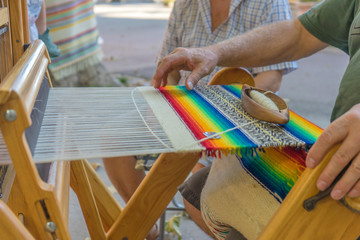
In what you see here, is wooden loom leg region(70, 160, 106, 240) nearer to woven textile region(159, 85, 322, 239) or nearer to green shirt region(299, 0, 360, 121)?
woven textile region(159, 85, 322, 239)

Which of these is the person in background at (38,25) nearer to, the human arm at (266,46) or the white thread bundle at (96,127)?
the white thread bundle at (96,127)

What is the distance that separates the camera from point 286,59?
56.9 inches

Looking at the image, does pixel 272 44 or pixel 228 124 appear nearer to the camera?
pixel 228 124

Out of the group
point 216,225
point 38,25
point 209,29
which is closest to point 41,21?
point 38,25

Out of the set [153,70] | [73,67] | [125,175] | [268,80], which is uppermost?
[268,80]

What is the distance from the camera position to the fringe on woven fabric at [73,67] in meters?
3.03

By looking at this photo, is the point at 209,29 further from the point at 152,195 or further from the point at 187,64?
the point at 152,195

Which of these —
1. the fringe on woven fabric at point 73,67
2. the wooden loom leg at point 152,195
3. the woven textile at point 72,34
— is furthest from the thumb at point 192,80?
the fringe on woven fabric at point 73,67

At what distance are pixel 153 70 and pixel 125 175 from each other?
11.2 feet

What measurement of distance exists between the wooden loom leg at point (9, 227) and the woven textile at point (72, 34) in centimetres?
235

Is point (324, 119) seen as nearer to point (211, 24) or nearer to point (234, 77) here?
point (211, 24)

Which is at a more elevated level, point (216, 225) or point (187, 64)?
point (187, 64)

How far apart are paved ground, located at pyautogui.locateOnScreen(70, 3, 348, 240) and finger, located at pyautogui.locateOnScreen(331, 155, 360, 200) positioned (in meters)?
1.24

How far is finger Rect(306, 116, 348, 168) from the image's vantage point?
70 cm
